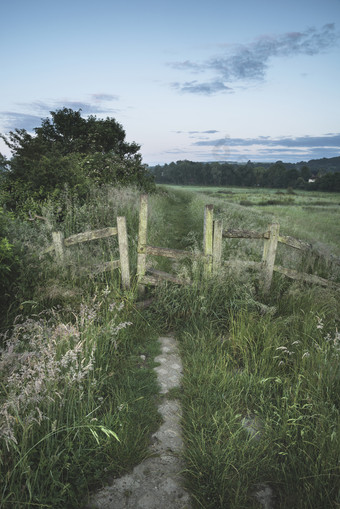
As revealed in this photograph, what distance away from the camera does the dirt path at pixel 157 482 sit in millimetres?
2338

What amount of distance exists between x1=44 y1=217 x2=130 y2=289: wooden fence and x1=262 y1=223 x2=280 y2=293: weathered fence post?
9.79 ft

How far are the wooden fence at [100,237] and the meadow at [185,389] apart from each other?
203 millimetres

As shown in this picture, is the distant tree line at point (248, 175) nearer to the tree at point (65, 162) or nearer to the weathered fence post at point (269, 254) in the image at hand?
the tree at point (65, 162)

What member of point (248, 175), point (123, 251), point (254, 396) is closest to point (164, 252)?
point (123, 251)

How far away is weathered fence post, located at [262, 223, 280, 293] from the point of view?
5715 mm

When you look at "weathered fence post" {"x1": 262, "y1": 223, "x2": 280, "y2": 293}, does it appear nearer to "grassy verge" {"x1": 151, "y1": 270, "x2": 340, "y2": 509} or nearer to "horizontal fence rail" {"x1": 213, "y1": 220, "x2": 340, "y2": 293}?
"horizontal fence rail" {"x1": 213, "y1": 220, "x2": 340, "y2": 293}

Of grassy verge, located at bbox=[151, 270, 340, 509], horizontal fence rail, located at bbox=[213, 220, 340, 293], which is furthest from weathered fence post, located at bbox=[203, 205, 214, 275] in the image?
grassy verge, located at bbox=[151, 270, 340, 509]

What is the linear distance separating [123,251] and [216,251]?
1.97 metres

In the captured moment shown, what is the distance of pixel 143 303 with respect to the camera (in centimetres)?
557

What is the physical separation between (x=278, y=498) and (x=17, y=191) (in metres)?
9.79

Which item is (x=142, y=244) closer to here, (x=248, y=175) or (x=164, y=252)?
(x=164, y=252)

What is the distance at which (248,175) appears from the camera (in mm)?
96125

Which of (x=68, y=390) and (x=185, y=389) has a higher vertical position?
(x=68, y=390)

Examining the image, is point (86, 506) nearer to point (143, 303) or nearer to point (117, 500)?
point (117, 500)
